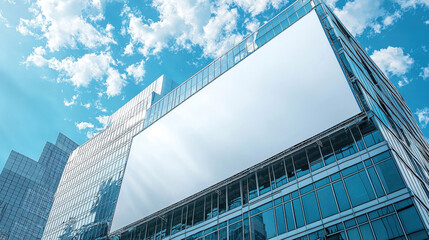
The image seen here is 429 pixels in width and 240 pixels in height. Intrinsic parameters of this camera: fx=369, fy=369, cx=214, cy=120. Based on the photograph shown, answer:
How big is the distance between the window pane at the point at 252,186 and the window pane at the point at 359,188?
8.32 meters

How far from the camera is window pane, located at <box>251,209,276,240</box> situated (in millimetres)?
28062

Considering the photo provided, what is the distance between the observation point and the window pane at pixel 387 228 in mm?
21531

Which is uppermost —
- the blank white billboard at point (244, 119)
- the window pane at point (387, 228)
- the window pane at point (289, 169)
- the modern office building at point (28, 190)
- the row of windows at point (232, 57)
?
the modern office building at point (28, 190)

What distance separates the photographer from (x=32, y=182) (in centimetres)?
15238

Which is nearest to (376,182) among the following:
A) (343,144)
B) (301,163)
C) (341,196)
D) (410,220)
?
(341,196)

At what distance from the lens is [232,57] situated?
45031 mm

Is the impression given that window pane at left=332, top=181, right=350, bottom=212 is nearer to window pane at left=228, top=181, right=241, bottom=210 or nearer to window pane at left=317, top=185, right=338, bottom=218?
window pane at left=317, top=185, right=338, bottom=218

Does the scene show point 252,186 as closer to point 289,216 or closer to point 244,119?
point 289,216

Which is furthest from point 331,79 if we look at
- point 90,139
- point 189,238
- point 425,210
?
point 90,139

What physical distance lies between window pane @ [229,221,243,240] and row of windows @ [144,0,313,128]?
65.1ft

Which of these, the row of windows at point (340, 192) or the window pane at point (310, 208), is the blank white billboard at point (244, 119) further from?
the window pane at point (310, 208)

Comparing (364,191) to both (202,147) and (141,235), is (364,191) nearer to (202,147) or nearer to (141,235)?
(202,147)

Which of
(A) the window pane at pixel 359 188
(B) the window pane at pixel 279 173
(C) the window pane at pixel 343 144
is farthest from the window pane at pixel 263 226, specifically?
(C) the window pane at pixel 343 144

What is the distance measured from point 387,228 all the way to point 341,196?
13.1 ft
